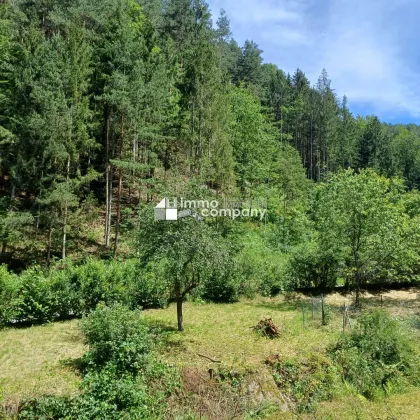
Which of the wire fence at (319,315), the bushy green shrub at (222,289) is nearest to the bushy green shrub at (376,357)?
the wire fence at (319,315)

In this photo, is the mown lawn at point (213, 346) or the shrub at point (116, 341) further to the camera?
the shrub at point (116, 341)

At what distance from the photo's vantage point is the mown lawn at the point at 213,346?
9.09 m

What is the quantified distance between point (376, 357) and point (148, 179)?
15527mm

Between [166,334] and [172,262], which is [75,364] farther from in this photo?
[172,262]

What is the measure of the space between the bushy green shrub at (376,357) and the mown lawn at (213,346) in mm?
536

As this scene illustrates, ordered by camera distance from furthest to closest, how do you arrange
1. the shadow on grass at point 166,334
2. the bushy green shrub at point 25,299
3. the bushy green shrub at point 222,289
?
the bushy green shrub at point 222,289
the bushy green shrub at point 25,299
the shadow on grass at point 166,334

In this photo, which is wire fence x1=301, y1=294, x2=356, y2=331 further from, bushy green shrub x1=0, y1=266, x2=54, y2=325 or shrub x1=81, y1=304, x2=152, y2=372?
bushy green shrub x1=0, y1=266, x2=54, y2=325

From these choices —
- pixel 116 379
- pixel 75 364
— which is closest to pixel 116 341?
pixel 116 379

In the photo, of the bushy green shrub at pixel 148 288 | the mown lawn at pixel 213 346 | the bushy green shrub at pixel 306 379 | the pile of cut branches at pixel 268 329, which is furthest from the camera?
the bushy green shrub at pixel 148 288

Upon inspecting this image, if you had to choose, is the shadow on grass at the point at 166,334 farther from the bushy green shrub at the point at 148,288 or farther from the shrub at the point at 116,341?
the bushy green shrub at the point at 148,288

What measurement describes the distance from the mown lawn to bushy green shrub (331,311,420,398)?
0.54 metres

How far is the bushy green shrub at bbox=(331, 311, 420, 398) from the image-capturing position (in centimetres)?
1052

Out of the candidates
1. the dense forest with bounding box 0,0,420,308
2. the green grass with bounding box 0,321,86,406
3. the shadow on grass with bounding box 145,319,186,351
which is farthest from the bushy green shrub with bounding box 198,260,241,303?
the green grass with bounding box 0,321,86,406

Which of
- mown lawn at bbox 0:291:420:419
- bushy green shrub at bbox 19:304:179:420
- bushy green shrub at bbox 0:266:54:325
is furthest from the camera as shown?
bushy green shrub at bbox 0:266:54:325
